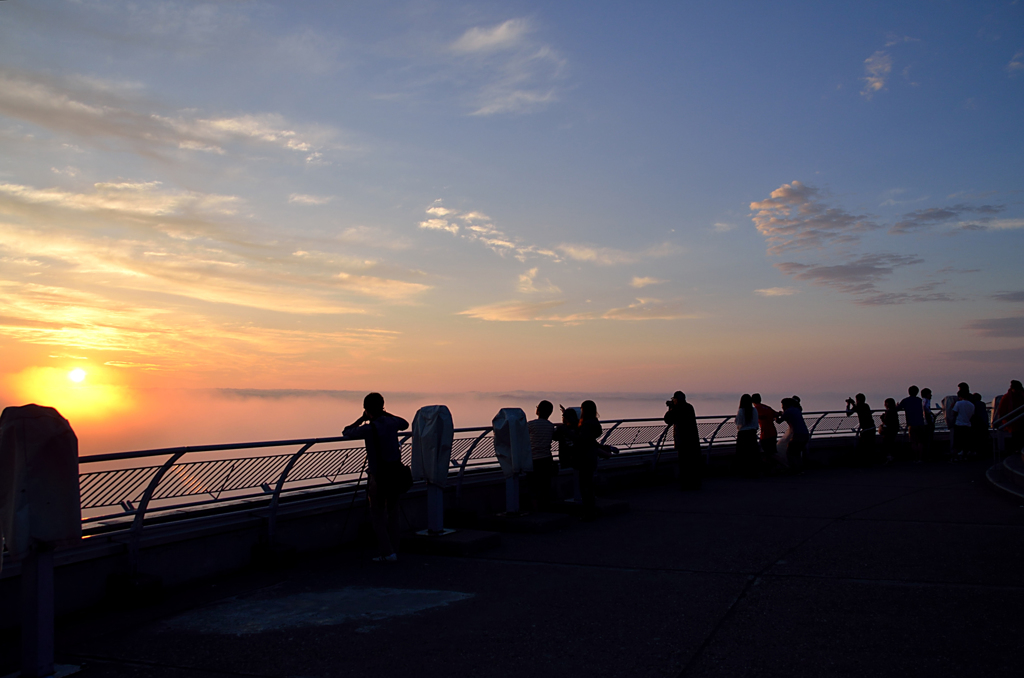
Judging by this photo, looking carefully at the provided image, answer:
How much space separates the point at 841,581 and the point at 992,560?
2.09 m

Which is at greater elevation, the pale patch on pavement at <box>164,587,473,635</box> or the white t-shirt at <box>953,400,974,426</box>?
the white t-shirt at <box>953,400,974,426</box>

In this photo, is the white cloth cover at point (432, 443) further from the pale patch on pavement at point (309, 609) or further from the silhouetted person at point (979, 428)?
the silhouetted person at point (979, 428)

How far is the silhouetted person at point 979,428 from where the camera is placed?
2156 cm

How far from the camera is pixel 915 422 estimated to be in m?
21.9

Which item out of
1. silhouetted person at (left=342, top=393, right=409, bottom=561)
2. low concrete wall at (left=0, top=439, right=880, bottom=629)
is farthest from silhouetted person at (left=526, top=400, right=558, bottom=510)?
silhouetted person at (left=342, top=393, right=409, bottom=561)

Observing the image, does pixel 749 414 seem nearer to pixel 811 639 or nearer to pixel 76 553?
pixel 811 639

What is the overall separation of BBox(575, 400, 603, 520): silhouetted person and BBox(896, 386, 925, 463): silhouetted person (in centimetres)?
1331

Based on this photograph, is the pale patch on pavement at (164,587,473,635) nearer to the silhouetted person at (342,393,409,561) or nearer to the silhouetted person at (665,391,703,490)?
the silhouetted person at (342,393,409,561)

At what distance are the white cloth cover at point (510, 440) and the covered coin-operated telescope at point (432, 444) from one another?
1604mm

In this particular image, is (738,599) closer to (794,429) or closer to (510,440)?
(510,440)

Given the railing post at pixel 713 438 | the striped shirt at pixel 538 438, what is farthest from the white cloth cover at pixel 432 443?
the railing post at pixel 713 438

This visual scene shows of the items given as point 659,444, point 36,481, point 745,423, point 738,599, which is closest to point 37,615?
point 36,481

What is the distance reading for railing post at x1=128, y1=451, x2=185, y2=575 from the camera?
736cm

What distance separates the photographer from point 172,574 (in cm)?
779
